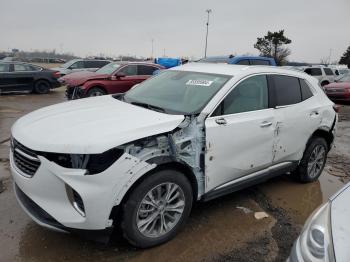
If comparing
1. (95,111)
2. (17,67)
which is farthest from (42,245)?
(17,67)

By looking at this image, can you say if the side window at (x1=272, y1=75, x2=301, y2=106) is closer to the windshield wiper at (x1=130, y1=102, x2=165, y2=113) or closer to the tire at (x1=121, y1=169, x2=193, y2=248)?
the windshield wiper at (x1=130, y1=102, x2=165, y2=113)

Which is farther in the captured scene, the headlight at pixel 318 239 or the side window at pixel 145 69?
the side window at pixel 145 69

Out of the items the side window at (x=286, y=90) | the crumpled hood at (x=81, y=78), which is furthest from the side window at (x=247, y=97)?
the crumpled hood at (x=81, y=78)

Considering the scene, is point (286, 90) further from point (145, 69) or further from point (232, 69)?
point (145, 69)

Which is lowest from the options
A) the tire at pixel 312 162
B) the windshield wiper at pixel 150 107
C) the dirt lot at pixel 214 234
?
the dirt lot at pixel 214 234

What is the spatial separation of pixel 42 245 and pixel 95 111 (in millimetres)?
1383

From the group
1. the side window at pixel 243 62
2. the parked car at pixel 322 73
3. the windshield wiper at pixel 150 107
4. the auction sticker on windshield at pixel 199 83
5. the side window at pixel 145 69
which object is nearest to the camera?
the windshield wiper at pixel 150 107

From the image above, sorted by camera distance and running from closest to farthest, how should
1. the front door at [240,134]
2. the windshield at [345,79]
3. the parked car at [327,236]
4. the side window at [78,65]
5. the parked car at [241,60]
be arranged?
the parked car at [327,236] → the front door at [240,134] → the parked car at [241,60] → the windshield at [345,79] → the side window at [78,65]

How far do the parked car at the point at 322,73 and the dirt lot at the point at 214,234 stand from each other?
53.2 ft

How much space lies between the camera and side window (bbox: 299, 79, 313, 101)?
456cm

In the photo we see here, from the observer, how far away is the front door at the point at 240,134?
3.31m

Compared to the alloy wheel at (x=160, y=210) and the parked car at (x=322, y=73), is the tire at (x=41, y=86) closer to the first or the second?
the alloy wheel at (x=160, y=210)

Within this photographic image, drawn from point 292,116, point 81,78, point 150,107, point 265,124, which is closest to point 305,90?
point 292,116

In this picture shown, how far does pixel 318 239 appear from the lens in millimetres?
2062
